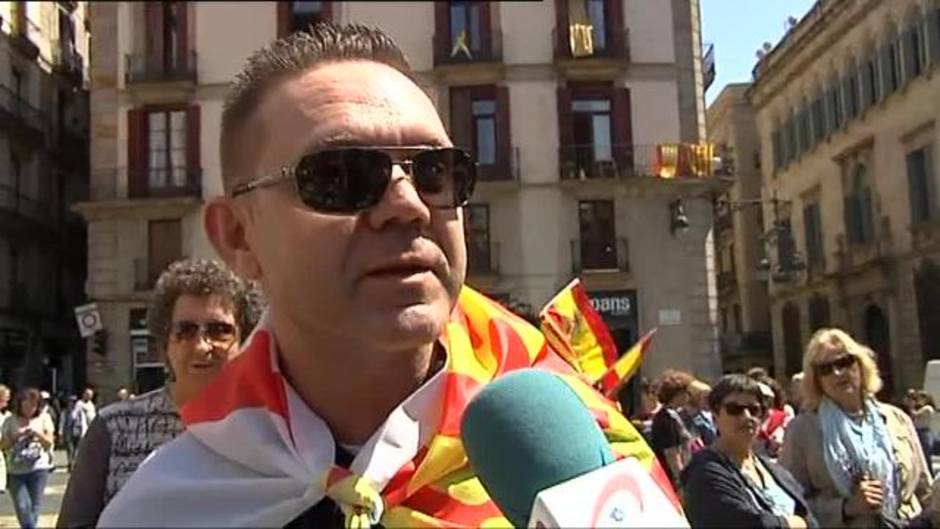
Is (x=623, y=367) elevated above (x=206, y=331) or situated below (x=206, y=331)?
below

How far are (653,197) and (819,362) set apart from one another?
111 cm

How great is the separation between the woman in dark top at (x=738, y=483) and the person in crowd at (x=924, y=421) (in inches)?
15.9

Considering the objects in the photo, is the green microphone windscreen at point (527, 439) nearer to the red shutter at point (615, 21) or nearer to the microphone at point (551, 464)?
the microphone at point (551, 464)

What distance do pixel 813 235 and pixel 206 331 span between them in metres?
1.27

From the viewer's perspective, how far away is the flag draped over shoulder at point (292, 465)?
116 centimetres

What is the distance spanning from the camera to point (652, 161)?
243 cm

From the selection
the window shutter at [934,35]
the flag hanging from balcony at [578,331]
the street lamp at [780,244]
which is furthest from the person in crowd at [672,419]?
the window shutter at [934,35]

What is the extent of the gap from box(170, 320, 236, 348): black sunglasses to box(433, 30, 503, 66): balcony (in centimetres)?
71

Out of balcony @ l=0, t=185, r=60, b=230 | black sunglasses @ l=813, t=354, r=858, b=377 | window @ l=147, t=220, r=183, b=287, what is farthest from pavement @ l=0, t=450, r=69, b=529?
black sunglasses @ l=813, t=354, r=858, b=377

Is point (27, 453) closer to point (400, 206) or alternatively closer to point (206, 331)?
point (206, 331)

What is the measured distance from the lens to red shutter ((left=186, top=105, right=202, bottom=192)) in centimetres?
224

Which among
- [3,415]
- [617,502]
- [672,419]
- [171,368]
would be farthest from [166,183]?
[3,415]

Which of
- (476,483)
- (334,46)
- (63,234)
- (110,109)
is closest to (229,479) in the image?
(476,483)

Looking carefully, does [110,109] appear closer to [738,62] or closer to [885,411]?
[738,62]
